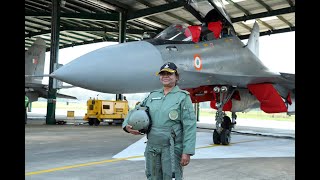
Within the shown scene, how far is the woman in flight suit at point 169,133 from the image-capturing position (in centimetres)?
306

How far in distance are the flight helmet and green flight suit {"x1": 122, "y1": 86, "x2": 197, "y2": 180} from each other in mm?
93

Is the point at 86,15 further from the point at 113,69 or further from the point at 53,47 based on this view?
the point at 113,69

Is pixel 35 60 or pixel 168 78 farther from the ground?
pixel 35 60

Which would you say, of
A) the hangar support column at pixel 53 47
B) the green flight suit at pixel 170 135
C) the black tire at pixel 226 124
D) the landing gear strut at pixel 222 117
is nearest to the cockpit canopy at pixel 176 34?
the landing gear strut at pixel 222 117

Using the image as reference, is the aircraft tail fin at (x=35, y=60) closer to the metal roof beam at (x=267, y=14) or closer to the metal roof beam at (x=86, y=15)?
the metal roof beam at (x=86, y=15)

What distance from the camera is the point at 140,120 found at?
10.0 feet

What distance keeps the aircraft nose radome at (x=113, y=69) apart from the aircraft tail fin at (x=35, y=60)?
1873 centimetres

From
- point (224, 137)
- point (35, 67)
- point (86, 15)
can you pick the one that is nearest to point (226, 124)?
point (224, 137)

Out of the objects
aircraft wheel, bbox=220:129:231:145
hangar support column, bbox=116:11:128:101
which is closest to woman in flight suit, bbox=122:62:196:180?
aircraft wheel, bbox=220:129:231:145

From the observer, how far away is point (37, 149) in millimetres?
7867

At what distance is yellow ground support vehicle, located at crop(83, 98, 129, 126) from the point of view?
19.2m

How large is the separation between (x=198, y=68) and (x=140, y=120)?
438cm
